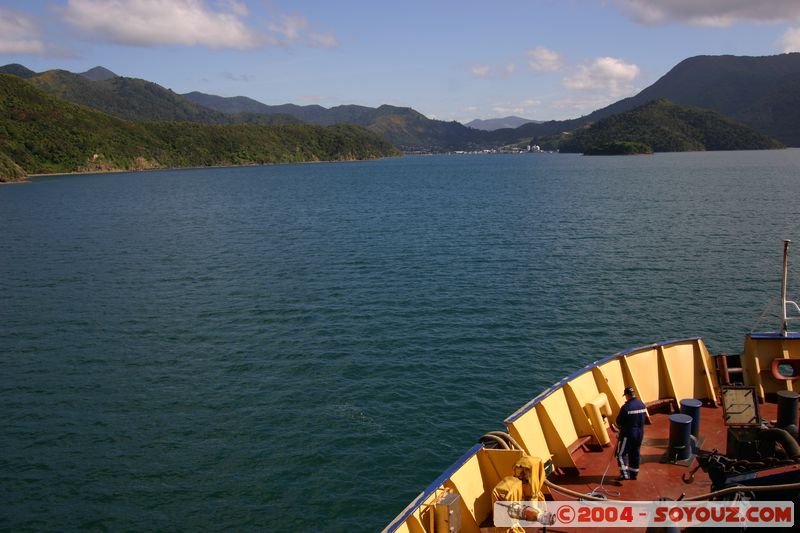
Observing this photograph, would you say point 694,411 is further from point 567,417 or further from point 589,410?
point 567,417

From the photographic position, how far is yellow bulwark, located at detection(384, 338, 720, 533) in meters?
11.7

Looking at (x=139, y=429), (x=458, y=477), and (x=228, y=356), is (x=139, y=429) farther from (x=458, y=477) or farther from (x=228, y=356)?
(x=458, y=477)

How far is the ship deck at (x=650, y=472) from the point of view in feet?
41.5

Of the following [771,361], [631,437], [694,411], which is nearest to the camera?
[631,437]

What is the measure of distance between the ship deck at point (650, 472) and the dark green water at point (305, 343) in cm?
749

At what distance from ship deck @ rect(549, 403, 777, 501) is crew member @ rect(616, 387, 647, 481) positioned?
0.80 feet

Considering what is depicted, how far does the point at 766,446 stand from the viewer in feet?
40.3

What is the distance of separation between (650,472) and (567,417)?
2.30 meters

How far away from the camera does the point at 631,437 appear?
13125 mm

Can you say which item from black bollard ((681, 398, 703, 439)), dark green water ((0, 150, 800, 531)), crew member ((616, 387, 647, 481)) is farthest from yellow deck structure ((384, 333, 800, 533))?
dark green water ((0, 150, 800, 531))

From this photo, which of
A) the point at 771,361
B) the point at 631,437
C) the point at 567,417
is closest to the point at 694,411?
the point at 631,437

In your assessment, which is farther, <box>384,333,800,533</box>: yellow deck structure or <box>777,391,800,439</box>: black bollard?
<box>777,391,800,439</box>: black bollard

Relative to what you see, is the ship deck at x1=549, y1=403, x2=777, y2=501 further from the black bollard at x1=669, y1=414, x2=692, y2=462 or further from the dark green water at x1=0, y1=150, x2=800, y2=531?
the dark green water at x1=0, y1=150, x2=800, y2=531

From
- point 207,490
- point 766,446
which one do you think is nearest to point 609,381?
point 766,446
